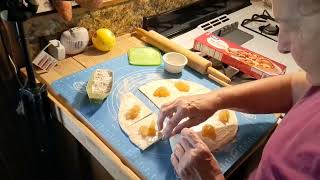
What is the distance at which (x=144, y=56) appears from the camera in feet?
3.18

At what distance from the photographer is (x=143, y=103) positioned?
31.4 inches

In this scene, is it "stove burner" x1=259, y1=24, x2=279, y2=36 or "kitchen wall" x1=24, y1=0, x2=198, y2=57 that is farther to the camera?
"stove burner" x1=259, y1=24, x2=279, y2=36

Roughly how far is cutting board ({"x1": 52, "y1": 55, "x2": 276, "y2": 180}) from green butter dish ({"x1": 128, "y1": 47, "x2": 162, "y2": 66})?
2 cm

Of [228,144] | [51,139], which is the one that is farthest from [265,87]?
[51,139]

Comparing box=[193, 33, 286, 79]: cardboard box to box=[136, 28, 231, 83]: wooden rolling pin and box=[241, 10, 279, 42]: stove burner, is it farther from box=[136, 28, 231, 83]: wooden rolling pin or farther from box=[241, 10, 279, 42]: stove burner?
box=[241, 10, 279, 42]: stove burner

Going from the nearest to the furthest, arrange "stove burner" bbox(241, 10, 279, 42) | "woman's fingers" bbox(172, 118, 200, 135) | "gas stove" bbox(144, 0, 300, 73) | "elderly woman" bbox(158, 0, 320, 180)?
"elderly woman" bbox(158, 0, 320, 180)
"woman's fingers" bbox(172, 118, 200, 135)
"gas stove" bbox(144, 0, 300, 73)
"stove burner" bbox(241, 10, 279, 42)

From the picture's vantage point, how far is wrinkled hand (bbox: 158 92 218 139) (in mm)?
690

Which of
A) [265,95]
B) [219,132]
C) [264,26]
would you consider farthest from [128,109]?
[264,26]

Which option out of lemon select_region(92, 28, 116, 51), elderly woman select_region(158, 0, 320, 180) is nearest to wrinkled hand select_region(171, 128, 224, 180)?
elderly woman select_region(158, 0, 320, 180)

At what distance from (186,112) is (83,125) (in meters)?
0.26

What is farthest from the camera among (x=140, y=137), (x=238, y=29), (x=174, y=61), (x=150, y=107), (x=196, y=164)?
(x=238, y=29)

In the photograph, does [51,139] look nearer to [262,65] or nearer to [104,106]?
[104,106]

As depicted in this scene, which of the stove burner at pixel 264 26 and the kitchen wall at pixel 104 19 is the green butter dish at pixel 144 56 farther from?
the stove burner at pixel 264 26

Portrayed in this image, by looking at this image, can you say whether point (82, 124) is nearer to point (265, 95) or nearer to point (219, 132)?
point (219, 132)
